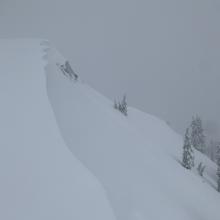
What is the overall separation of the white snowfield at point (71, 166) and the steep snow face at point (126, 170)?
5cm

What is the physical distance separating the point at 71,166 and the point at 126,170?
569 centimetres

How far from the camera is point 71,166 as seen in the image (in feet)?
39.5

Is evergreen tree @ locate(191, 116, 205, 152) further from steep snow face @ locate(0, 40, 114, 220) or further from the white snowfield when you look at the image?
steep snow face @ locate(0, 40, 114, 220)

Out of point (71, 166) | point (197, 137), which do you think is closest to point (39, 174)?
point (71, 166)

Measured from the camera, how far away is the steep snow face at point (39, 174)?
1029 centimetres

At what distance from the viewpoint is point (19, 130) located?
44.7 ft

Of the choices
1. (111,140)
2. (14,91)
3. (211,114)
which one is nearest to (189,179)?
(111,140)

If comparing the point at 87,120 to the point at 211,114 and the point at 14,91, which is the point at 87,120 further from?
the point at 211,114

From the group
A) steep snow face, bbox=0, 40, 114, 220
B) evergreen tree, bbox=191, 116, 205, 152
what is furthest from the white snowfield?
evergreen tree, bbox=191, 116, 205, 152

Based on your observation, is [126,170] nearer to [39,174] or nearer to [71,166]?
[71,166]

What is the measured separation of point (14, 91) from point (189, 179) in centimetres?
1486

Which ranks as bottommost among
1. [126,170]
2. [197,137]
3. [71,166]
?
[71,166]

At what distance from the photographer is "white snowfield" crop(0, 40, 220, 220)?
10.7 m

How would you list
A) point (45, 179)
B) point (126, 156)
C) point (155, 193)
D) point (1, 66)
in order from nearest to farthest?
point (45, 179)
point (155, 193)
point (126, 156)
point (1, 66)
